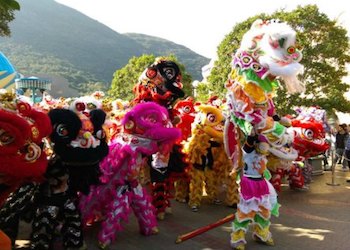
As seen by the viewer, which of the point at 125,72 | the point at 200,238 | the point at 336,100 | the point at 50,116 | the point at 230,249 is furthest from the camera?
the point at 125,72

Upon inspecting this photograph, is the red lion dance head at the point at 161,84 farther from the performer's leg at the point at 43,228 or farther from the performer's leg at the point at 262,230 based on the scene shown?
the performer's leg at the point at 43,228

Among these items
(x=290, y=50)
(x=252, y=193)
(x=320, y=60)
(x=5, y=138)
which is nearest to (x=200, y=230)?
(x=252, y=193)

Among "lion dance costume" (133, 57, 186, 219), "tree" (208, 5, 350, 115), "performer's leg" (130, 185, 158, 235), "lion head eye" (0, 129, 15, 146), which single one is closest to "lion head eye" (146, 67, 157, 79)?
"lion dance costume" (133, 57, 186, 219)

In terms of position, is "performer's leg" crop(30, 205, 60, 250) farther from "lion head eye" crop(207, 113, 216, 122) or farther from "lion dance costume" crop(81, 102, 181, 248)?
"lion head eye" crop(207, 113, 216, 122)

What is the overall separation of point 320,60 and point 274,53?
1118cm

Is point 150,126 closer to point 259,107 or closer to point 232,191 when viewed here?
point 259,107

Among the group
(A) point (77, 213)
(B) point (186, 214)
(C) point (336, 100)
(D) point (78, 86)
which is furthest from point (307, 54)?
(D) point (78, 86)

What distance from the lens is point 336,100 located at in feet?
46.3

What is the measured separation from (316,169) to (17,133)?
943 cm

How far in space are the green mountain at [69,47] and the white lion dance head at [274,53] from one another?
46852 mm

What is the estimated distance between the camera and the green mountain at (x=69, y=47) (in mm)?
64125

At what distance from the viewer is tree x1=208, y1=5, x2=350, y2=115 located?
14.2 metres

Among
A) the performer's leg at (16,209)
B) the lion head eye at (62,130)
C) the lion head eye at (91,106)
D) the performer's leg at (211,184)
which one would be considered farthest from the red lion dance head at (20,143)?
the performer's leg at (211,184)

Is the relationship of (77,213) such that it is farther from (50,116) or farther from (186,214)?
(186,214)
